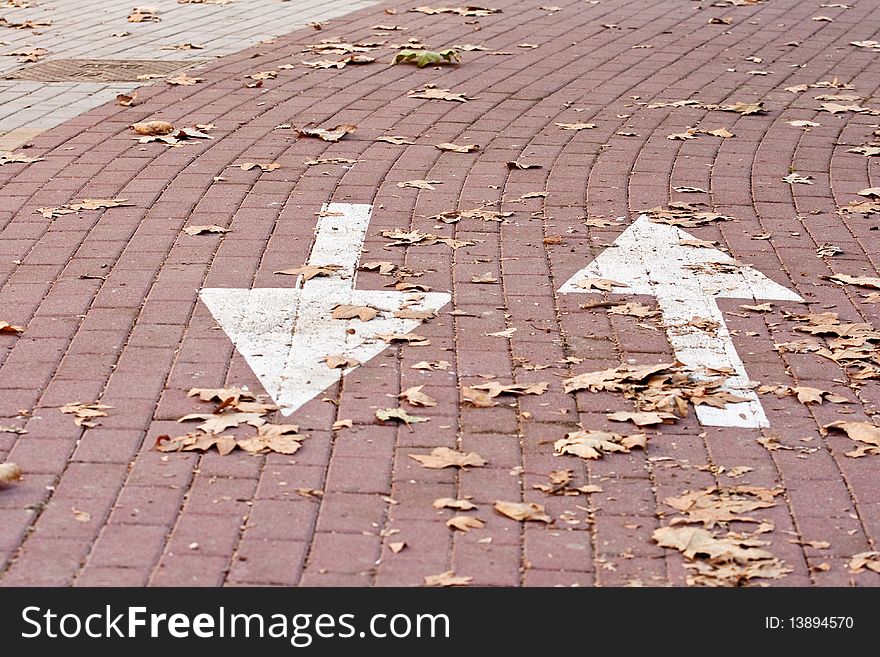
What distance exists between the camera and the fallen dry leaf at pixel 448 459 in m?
4.45

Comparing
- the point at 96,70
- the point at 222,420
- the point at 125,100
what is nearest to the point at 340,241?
the point at 222,420

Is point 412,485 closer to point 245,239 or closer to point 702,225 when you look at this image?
point 245,239

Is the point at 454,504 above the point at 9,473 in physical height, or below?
below

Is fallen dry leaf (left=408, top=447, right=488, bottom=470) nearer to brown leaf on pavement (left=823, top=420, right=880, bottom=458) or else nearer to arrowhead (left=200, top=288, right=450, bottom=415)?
arrowhead (left=200, top=288, right=450, bottom=415)

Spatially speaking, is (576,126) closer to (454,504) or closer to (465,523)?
(454,504)

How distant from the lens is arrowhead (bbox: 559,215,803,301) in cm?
599

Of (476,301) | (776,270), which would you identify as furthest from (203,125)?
(776,270)

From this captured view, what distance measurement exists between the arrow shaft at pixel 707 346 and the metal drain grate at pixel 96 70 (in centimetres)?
551

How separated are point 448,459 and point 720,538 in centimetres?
100

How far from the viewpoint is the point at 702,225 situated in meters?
6.86

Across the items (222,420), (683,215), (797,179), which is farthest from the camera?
(797,179)

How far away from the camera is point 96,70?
10078mm

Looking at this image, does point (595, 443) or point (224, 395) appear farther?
point (224, 395)

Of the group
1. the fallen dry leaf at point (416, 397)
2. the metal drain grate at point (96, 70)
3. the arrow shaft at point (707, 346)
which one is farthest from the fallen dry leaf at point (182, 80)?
the fallen dry leaf at point (416, 397)
